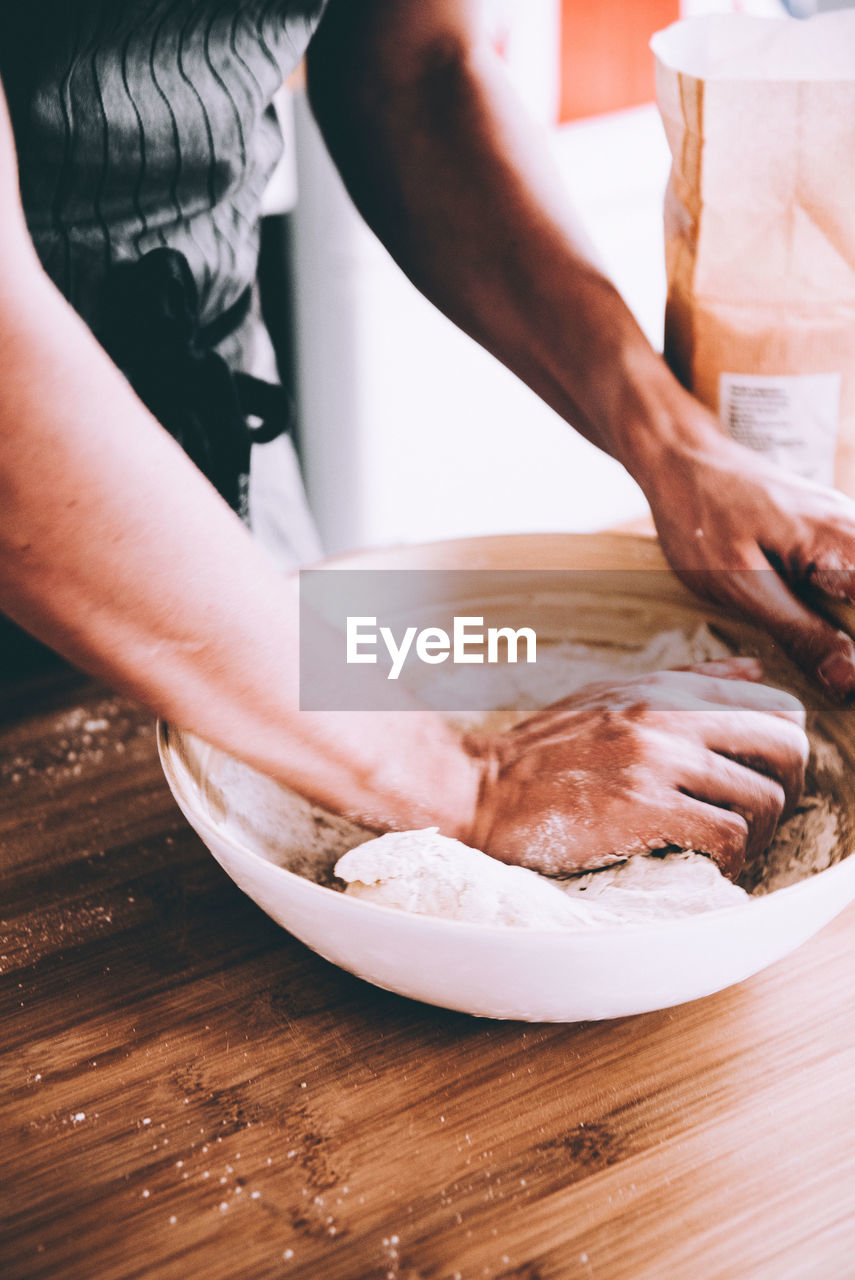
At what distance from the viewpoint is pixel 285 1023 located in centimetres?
51

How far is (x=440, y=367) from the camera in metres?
2.07

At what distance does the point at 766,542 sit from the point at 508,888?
0.97 feet

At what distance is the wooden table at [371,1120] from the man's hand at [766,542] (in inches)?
7.0

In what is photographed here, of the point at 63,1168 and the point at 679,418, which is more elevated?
the point at 679,418

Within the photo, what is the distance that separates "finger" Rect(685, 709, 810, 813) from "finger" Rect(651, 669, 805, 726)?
0.03m

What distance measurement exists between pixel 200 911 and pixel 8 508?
253 millimetres

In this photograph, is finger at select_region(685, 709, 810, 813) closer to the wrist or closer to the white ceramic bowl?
the white ceramic bowl

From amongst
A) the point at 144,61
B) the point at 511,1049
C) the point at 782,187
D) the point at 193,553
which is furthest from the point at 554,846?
the point at 144,61

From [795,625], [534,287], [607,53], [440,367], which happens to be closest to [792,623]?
[795,625]

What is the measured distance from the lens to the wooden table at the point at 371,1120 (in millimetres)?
402

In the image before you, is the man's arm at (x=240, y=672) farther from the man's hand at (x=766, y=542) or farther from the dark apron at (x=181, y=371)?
the dark apron at (x=181, y=371)

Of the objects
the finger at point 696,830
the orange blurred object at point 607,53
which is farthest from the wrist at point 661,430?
the orange blurred object at point 607,53

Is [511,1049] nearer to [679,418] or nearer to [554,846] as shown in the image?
[554,846]
